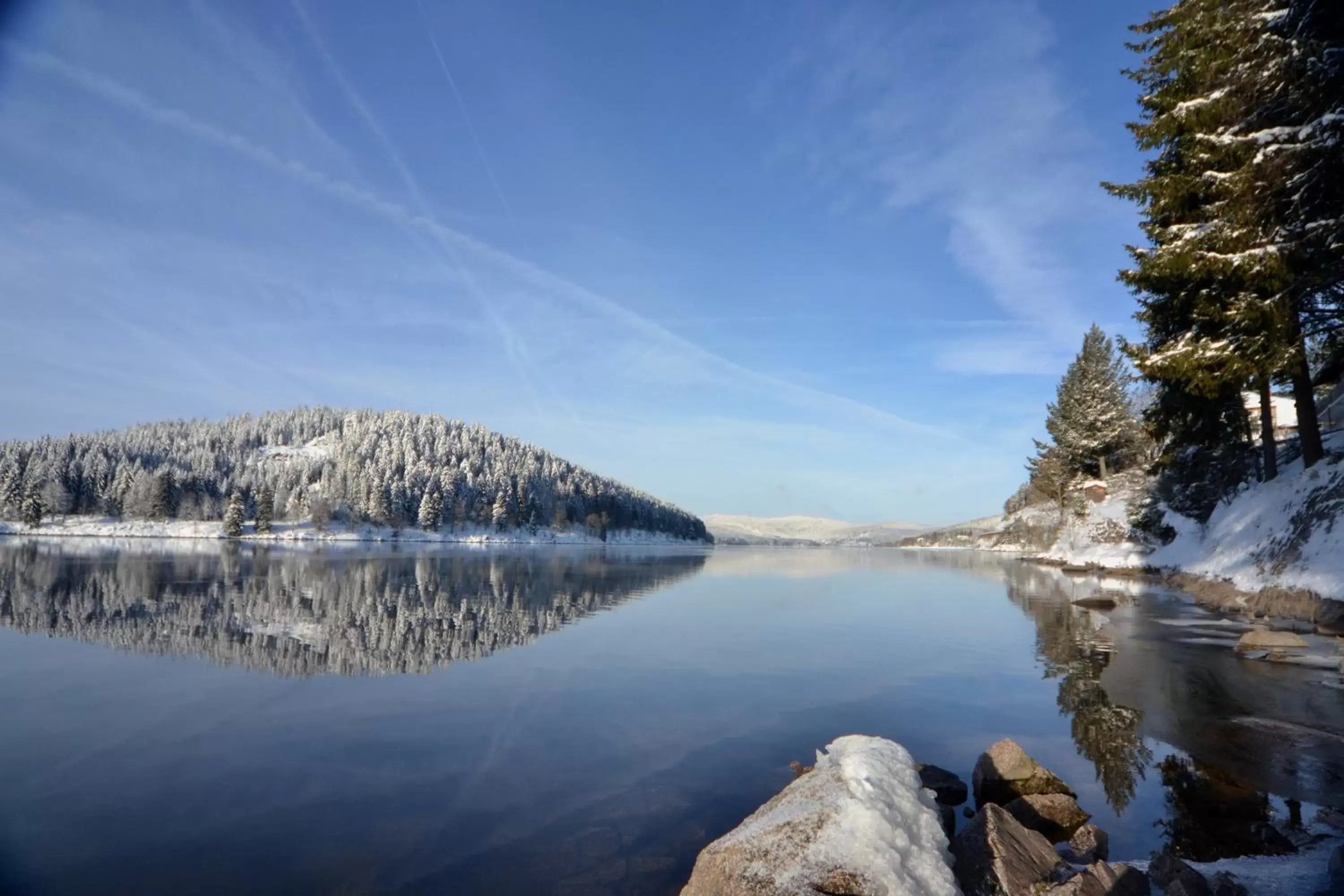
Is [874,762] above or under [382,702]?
above

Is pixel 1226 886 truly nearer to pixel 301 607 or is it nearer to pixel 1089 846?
pixel 1089 846

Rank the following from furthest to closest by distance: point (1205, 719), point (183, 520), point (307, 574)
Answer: point (183, 520) < point (307, 574) < point (1205, 719)

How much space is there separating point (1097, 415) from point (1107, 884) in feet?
200

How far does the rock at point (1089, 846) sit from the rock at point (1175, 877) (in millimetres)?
729

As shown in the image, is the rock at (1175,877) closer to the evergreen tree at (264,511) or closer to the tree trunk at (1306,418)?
the tree trunk at (1306,418)

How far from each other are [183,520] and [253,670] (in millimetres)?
124781

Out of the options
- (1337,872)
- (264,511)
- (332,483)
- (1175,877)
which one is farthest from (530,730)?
(332,483)

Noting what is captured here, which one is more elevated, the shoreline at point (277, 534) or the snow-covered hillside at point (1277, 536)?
the snow-covered hillside at point (1277, 536)

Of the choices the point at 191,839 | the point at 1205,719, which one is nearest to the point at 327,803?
the point at 191,839

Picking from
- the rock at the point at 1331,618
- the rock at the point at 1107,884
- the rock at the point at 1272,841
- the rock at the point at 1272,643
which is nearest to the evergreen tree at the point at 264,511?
the rock at the point at 1272,643

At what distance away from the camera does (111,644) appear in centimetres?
1778

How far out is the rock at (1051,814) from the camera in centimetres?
782

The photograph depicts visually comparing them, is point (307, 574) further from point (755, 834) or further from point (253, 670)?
point (755, 834)

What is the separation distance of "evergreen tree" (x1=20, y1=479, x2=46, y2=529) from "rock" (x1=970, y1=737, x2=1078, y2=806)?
137 meters
